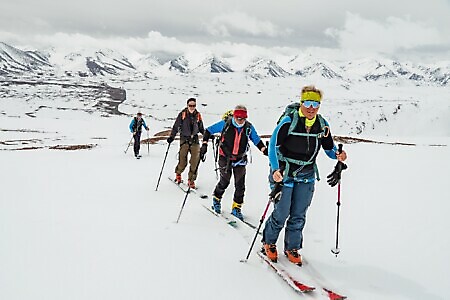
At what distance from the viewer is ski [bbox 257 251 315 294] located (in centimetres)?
506

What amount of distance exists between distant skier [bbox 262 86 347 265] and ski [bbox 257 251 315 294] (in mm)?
131

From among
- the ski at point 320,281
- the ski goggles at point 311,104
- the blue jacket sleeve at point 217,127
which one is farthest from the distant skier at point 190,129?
the ski goggles at point 311,104

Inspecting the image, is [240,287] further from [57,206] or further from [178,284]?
[57,206]

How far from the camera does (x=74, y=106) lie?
353 feet

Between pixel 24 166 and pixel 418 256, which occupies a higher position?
pixel 418 256

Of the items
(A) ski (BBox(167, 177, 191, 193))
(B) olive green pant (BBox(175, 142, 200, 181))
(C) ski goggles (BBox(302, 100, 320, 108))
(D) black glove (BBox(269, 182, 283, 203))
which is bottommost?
(A) ski (BBox(167, 177, 191, 193))

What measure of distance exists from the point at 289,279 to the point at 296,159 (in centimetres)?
180

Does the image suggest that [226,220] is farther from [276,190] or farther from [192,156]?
[192,156]

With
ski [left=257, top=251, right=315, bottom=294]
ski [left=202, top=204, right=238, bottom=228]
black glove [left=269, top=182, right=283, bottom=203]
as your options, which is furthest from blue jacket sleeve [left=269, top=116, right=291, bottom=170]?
ski [left=202, top=204, right=238, bottom=228]

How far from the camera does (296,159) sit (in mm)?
5625

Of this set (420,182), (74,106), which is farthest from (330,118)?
(420,182)

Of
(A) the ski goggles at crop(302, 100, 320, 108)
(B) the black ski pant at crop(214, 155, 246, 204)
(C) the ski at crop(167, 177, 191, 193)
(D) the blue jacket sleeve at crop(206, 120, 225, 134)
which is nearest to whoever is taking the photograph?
(A) the ski goggles at crop(302, 100, 320, 108)

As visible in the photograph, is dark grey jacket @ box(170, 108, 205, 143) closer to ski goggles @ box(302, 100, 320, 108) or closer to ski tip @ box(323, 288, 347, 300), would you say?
ski goggles @ box(302, 100, 320, 108)

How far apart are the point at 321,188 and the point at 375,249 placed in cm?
532
